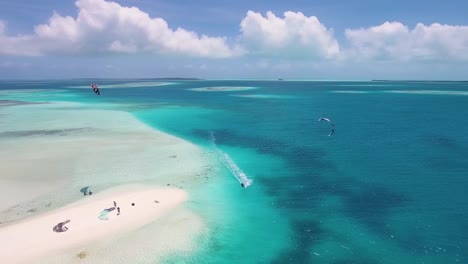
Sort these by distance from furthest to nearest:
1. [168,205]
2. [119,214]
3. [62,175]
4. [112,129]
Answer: [112,129]
[62,175]
[168,205]
[119,214]

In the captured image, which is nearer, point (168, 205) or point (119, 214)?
point (119, 214)

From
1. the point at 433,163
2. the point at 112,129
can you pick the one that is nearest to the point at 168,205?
the point at 433,163

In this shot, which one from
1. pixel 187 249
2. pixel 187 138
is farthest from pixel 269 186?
pixel 187 138

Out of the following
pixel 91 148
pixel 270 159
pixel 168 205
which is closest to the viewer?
pixel 168 205

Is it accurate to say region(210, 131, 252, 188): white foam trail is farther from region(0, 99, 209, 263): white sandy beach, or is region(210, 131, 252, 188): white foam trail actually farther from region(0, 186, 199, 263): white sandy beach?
region(0, 186, 199, 263): white sandy beach

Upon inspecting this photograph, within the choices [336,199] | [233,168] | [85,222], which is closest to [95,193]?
[85,222]

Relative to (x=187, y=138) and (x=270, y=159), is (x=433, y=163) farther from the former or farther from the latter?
(x=187, y=138)

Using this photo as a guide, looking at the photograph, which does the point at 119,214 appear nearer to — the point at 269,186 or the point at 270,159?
the point at 269,186

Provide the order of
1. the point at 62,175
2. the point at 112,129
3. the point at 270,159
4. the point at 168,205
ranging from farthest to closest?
1. the point at 112,129
2. the point at 270,159
3. the point at 62,175
4. the point at 168,205
